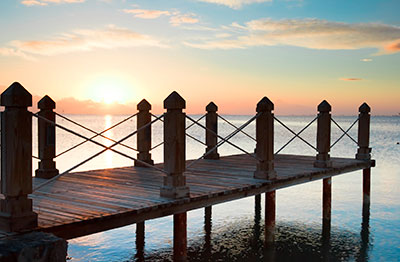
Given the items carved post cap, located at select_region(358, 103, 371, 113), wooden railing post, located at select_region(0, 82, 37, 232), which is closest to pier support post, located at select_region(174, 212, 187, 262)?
wooden railing post, located at select_region(0, 82, 37, 232)

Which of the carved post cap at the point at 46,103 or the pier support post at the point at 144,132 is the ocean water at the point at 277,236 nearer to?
the pier support post at the point at 144,132

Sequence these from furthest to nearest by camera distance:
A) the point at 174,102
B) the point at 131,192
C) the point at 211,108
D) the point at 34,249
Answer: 1. the point at 211,108
2. the point at 131,192
3. the point at 174,102
4. the point at 34,249

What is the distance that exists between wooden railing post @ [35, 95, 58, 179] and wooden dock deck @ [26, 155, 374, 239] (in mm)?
313

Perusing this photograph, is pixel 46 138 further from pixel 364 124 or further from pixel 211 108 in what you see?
pixel 364 124

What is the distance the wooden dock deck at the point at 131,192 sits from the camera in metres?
6.95

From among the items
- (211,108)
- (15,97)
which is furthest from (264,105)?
(15,97)

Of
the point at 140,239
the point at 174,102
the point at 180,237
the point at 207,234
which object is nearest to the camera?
the point at 174,102

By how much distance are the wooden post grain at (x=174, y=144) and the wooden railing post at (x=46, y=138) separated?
351 centimetres

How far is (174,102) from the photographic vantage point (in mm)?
8258

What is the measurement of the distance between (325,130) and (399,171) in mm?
24170

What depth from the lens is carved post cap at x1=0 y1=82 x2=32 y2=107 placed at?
608 cm

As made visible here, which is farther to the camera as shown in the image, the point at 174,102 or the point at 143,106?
the point at 143,106

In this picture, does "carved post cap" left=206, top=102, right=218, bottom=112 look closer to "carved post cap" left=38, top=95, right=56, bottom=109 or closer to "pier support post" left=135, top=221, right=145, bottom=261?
"pier support post" left=135, top=221, right=145, bottom=261

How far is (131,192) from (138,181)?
4.44 feet
